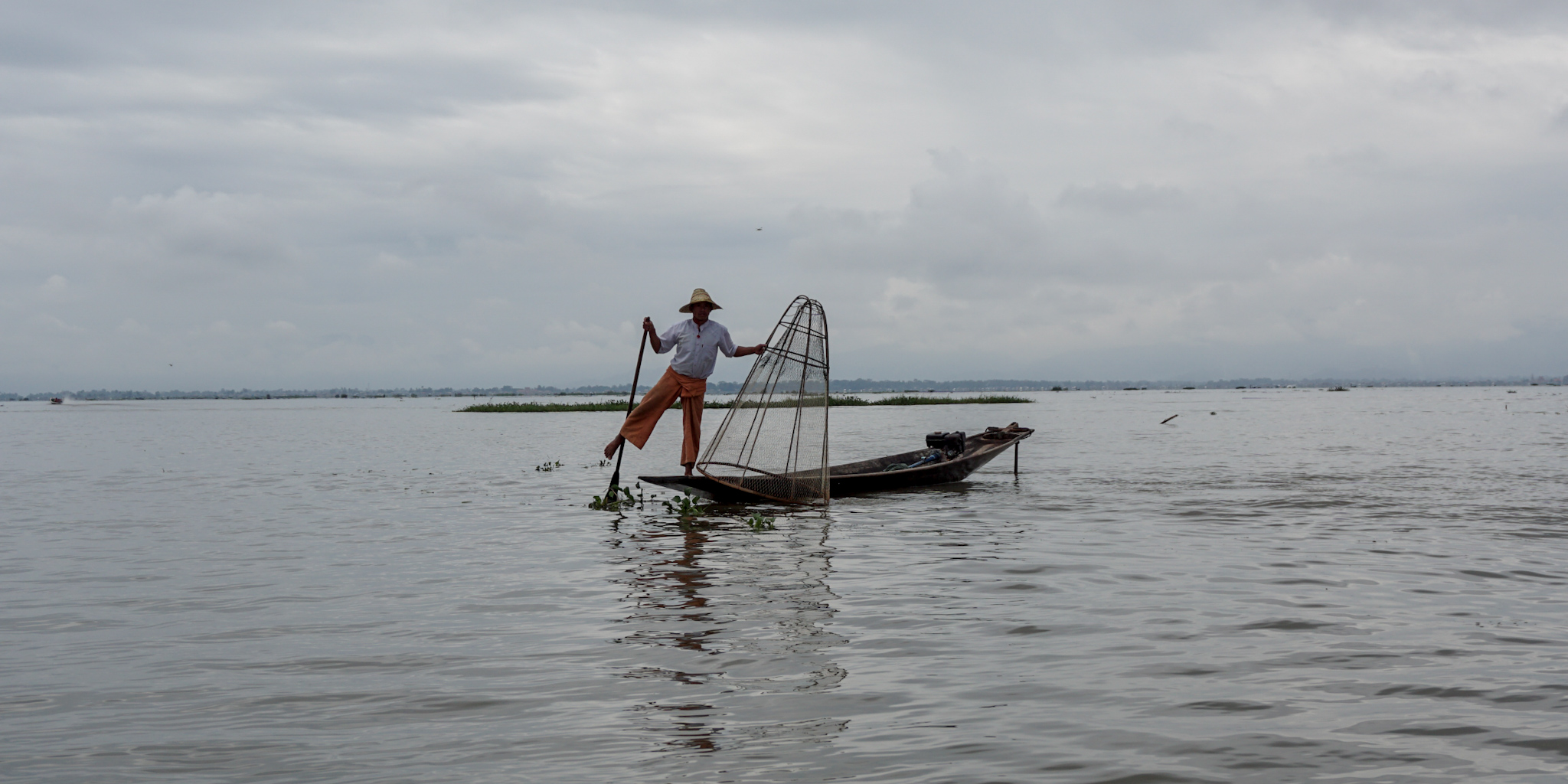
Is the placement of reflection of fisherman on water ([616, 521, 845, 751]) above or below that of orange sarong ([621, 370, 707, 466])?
below

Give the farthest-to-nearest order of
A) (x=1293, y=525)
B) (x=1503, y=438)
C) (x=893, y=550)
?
(x=1503, y=438), (x=1293, y=525), (x=893, y=550)

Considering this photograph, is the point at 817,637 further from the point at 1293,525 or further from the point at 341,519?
the point at 341,519

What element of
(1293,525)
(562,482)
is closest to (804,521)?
(1293,525)

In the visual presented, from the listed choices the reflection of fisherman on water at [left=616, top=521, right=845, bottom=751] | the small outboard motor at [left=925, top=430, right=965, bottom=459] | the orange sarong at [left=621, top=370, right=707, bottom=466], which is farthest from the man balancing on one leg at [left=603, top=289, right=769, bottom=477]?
the small outboard motor at [left=925, top=430, right=965, bottom=459]

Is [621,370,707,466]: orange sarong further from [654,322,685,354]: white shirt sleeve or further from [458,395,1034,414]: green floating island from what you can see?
[458,395,1034,414]: green floating island

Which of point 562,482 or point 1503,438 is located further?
point 1503,438

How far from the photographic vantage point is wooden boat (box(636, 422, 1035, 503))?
14.6 m


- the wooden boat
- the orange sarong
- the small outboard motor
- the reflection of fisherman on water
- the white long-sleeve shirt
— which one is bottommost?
the reflection of fisherman on water

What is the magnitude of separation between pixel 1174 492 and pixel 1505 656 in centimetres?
1127

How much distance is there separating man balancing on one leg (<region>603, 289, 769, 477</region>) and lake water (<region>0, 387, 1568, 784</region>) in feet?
4.16

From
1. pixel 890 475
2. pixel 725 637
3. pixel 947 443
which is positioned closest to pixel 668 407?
pixel 890 475

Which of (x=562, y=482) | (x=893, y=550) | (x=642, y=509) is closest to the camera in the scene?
(x=893, y=550)

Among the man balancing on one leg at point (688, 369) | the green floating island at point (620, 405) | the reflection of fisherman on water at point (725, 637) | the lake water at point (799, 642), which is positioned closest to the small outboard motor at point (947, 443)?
the lake water at point (799, 642)

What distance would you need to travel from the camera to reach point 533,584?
370 inches
